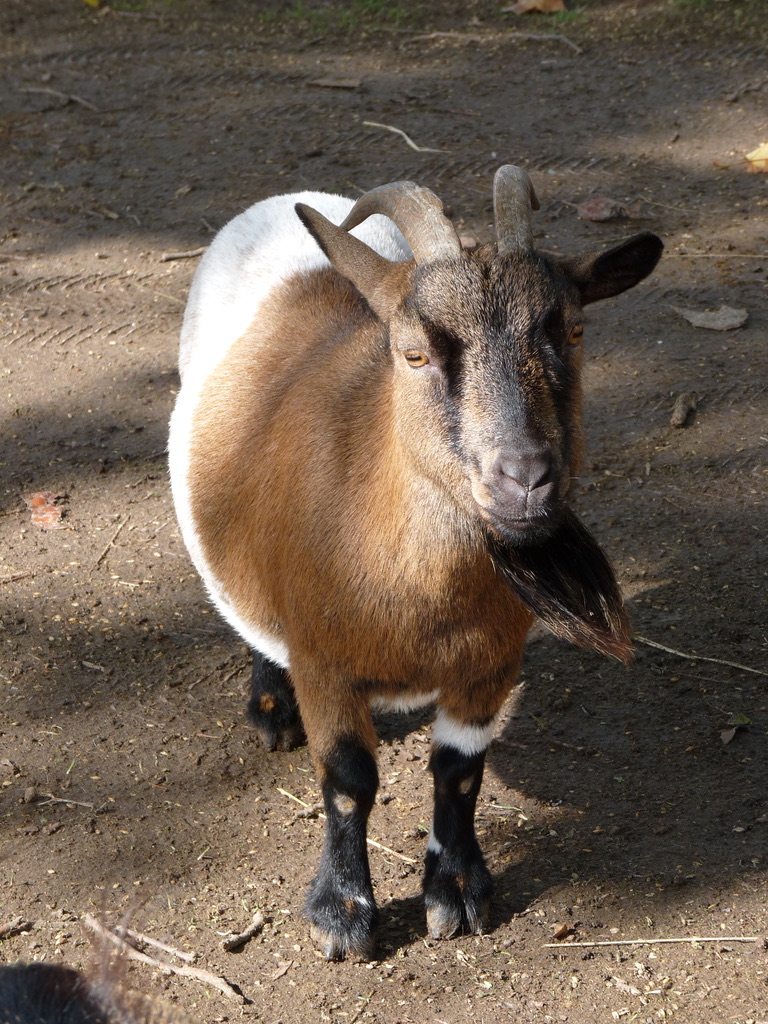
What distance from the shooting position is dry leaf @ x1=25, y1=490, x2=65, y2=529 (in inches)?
196

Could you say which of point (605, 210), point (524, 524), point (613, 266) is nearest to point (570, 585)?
point (524, 524)

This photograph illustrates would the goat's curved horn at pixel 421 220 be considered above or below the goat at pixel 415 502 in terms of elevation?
above

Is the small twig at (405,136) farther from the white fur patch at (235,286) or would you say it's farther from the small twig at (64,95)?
the white fur patch at (235,286)

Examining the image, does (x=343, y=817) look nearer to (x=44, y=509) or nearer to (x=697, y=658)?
(x=697, y=658)

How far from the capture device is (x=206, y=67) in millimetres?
8289

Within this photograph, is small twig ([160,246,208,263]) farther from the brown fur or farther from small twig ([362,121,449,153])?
the brown fur

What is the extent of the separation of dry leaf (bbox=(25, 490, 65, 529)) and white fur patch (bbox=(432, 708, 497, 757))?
2269mm

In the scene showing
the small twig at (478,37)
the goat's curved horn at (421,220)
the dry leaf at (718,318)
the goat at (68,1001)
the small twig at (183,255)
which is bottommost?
the dry leaf at (718,318)

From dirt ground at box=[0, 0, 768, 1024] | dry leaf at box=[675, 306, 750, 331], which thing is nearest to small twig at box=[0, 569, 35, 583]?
dirt ground at box=[0, 0, 768, 1024]

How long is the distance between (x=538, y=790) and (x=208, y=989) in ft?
4.00

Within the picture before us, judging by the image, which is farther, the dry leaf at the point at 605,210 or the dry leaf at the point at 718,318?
the dry leaf at the point at 605,210

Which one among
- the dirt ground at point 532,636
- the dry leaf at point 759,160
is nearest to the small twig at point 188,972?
the dirt ground at point 532,636

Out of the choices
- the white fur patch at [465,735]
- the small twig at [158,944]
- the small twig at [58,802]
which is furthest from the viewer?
the small twig at [58,802]

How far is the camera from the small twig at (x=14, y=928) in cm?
324
